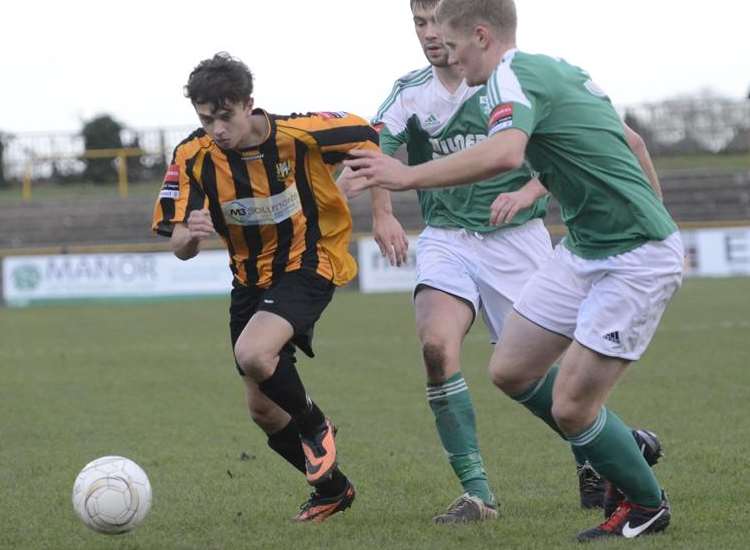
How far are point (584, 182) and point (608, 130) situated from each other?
0.65 ft

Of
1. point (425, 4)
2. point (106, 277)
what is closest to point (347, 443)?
point (425, 4)

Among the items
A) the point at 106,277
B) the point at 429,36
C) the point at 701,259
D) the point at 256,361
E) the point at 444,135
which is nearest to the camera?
the point at 256,361

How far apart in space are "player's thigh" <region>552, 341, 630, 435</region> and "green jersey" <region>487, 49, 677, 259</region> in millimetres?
360

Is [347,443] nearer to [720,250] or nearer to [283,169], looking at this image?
[283,169]

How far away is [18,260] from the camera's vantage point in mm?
22312

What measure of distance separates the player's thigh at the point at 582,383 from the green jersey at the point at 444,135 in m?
1.40

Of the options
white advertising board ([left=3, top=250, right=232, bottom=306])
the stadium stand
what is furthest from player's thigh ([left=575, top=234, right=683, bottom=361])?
the stadium stand

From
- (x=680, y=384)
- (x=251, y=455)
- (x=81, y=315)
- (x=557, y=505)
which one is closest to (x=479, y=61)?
(x=557, y=505)

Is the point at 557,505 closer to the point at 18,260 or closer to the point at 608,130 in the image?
the point at 608,130

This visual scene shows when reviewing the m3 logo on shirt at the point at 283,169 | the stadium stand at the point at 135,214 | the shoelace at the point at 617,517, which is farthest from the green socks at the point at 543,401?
the stadium stand at the point at 135,214

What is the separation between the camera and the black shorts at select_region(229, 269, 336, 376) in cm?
534

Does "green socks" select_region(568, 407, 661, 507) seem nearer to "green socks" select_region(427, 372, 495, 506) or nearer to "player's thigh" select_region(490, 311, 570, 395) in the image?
"player's thigh" select_region(490, 311, 570, 395)

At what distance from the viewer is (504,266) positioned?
5.83 m

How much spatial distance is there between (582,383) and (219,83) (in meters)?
1.78
